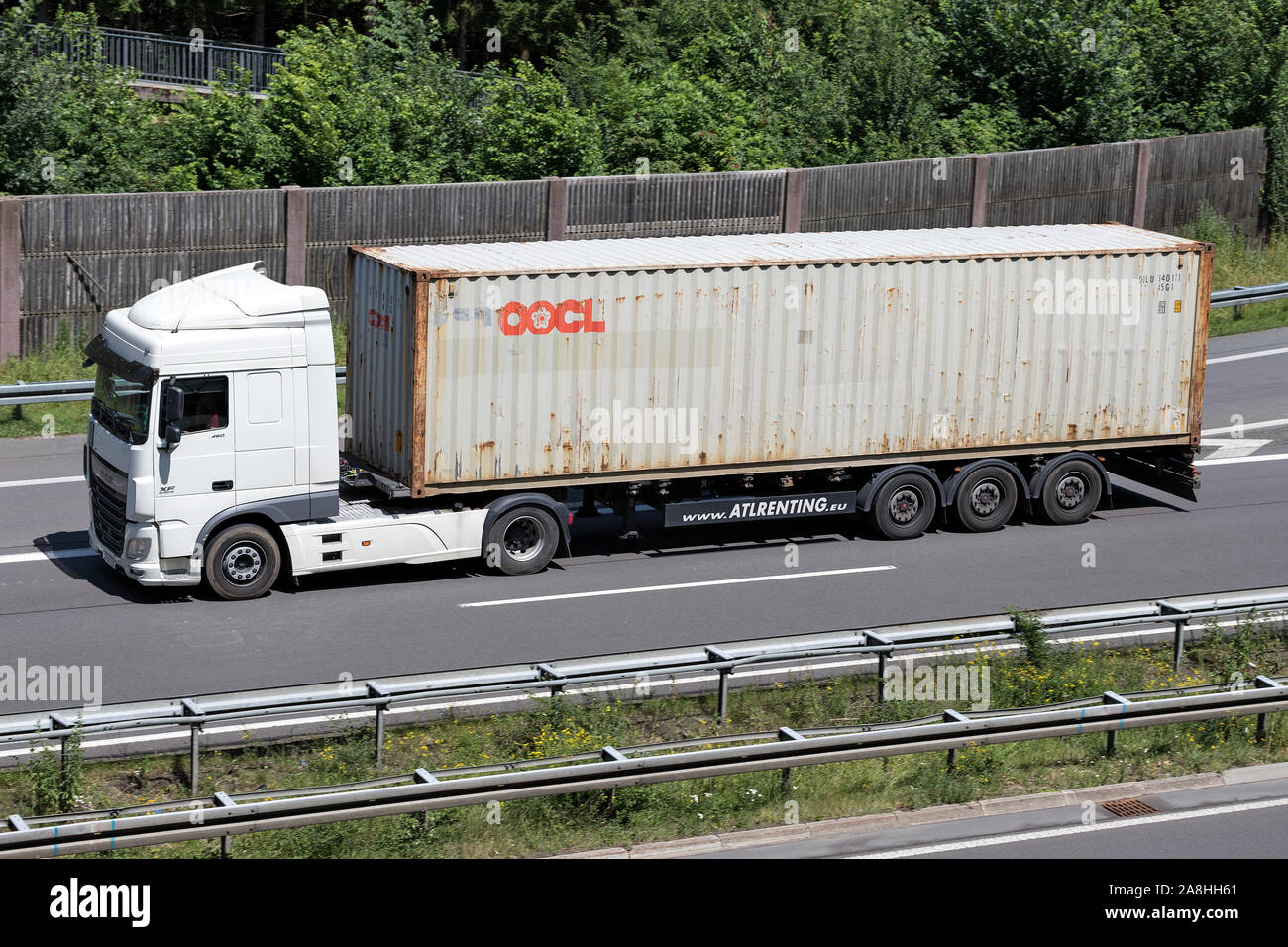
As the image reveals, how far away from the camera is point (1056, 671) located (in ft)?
48.5

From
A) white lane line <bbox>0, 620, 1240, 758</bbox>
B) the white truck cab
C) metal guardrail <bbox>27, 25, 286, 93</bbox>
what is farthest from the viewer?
metal guardrail <bbox>27, 25, 286, 93</bbox>

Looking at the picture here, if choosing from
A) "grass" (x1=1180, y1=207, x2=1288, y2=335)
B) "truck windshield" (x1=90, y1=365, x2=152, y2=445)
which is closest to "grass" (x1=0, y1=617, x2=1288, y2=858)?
"truck windshield" (x1=90, y1=365, x2=152, y2=445)

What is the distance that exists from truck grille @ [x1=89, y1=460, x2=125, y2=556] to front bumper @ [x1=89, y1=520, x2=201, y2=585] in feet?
0.51

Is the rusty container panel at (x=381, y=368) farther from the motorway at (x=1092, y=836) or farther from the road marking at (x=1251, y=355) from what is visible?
the road marking at (x=1251, y=355)

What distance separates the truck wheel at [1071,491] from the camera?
2041cm

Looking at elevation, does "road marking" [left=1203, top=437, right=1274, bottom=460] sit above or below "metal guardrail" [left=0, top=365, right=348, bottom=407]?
below

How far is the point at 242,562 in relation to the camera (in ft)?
55.3

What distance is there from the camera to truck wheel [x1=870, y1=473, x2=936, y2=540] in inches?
769

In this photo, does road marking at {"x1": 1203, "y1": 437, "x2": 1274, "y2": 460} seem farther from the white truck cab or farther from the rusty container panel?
the white truck cab

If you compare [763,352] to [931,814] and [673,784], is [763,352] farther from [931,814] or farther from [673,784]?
[931,814]

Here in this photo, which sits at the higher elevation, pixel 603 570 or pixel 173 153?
pixel 173 153

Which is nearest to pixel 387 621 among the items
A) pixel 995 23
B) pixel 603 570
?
pixel 603 570

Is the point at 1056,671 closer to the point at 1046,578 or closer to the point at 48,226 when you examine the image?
the point at 1046,578
